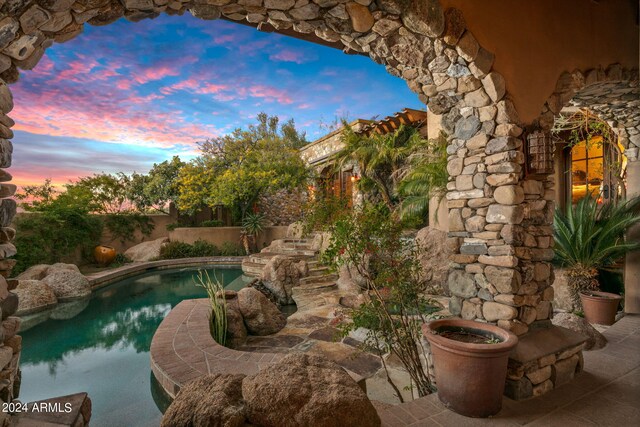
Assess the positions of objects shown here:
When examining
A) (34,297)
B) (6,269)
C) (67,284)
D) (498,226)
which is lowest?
(34,297)

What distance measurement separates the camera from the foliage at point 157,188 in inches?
521

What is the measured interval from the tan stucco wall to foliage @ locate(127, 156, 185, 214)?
12896 mm

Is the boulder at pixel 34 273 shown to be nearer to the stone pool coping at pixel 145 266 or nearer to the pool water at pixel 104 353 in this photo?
the stone pool coping at pixel 145 266

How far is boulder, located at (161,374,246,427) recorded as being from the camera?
1544mm

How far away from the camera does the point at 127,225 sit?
1168 centimetres

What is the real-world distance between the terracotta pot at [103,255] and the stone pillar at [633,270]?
12.7m

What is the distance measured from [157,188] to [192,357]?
11861mm

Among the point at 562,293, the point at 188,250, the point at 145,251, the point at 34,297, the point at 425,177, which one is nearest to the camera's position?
the point at 562,293

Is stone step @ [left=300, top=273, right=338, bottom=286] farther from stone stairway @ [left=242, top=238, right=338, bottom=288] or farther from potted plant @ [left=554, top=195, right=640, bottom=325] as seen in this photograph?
potted plant @ [left=554, top=195, right=640, bottom=325]

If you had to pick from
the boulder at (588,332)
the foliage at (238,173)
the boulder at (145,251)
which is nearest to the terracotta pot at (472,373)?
the boulder at (588,332)

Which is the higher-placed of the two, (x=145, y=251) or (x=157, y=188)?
(x=157, y=188)

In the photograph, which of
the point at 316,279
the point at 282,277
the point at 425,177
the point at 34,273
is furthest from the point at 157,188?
the point at 425,177

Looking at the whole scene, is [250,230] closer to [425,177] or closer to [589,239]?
[425,177]

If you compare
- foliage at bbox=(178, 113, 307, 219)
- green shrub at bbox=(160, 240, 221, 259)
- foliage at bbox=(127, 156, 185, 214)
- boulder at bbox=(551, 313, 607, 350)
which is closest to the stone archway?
boulder at bbox=(551, 313, 607, 350)
